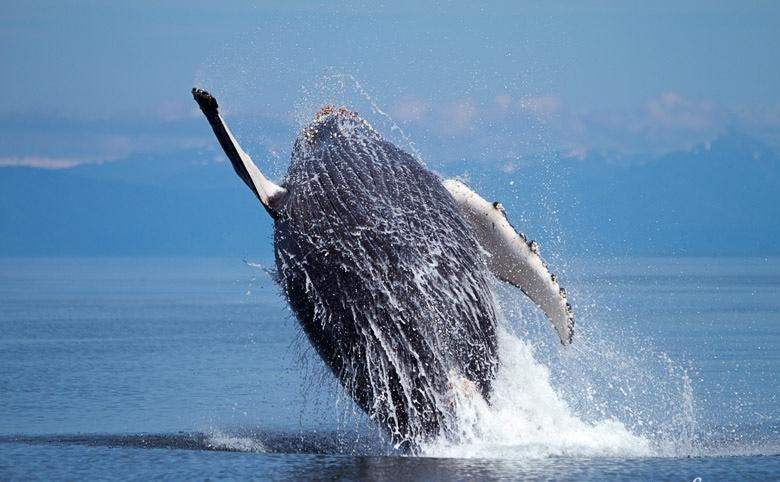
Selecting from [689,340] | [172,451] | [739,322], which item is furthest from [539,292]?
[739,322]

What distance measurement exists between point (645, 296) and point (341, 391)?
1978 inches

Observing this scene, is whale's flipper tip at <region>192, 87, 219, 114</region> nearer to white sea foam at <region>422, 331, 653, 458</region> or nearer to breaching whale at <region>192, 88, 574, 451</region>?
breaching whale at <region>192, 88, 574, 451</region>

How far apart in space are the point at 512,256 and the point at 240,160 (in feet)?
11.6

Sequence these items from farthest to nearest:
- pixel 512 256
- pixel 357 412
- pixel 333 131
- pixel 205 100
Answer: pixel 512 256 → pixel 333 131 → pixel 357 412 → pixel 205 100

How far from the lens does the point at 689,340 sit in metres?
31.5

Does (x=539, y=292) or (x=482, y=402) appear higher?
(x=539, y=292)

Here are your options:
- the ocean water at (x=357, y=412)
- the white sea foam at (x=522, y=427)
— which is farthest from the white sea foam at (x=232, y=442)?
the white sea foam at (x=522, y=427)

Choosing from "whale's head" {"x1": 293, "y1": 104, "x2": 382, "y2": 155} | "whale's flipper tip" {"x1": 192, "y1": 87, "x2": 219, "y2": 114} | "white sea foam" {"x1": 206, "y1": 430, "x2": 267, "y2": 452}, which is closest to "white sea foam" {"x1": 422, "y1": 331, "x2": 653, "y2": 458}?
"white sea foam" {"x1": 206, "y1": 430, "x2": 267, "y2": 452}

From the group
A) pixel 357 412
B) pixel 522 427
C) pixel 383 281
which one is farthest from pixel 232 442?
pixel 522 427

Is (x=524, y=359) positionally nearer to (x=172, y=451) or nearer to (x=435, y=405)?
(x=435, y=405)

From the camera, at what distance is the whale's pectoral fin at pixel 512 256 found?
45.5ft

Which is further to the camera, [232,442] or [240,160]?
[232,442]

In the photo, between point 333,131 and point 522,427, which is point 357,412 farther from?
point 333,131

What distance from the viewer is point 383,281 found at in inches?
480
